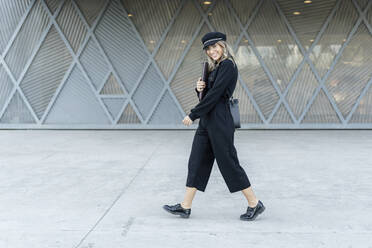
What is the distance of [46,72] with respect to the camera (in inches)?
489

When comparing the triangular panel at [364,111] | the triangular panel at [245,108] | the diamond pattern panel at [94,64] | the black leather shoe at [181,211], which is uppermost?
the diamond pattern panel at [94,64]

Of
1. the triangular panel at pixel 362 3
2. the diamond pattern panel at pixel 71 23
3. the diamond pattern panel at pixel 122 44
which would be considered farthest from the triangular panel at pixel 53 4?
the triangular panel at pixel 362 3

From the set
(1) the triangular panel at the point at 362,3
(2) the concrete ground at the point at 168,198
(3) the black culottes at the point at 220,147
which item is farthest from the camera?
(1) the triangular panel at the point at 362,3

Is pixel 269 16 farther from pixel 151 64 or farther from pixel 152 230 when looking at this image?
pixel 152 230

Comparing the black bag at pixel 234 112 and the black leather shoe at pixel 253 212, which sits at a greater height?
the black bag at pixel 234 112

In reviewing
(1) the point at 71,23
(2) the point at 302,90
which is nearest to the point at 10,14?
(1) the point at 71,23

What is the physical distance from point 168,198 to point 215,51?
1.97 m

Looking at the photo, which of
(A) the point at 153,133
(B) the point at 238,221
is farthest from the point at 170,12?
(B) the point at 238,221

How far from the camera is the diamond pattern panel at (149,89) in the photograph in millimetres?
12273

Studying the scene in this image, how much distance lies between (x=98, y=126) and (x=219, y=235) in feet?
29.9

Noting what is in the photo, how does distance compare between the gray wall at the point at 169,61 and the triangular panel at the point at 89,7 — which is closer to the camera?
the gray wall at the point at 169,61

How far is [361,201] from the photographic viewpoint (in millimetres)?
4863

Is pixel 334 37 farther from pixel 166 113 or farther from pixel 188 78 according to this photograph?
pixel 166 113

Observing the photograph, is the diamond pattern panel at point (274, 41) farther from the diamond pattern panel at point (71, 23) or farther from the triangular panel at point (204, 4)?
the diamond pattern panel at point (71, 23)
